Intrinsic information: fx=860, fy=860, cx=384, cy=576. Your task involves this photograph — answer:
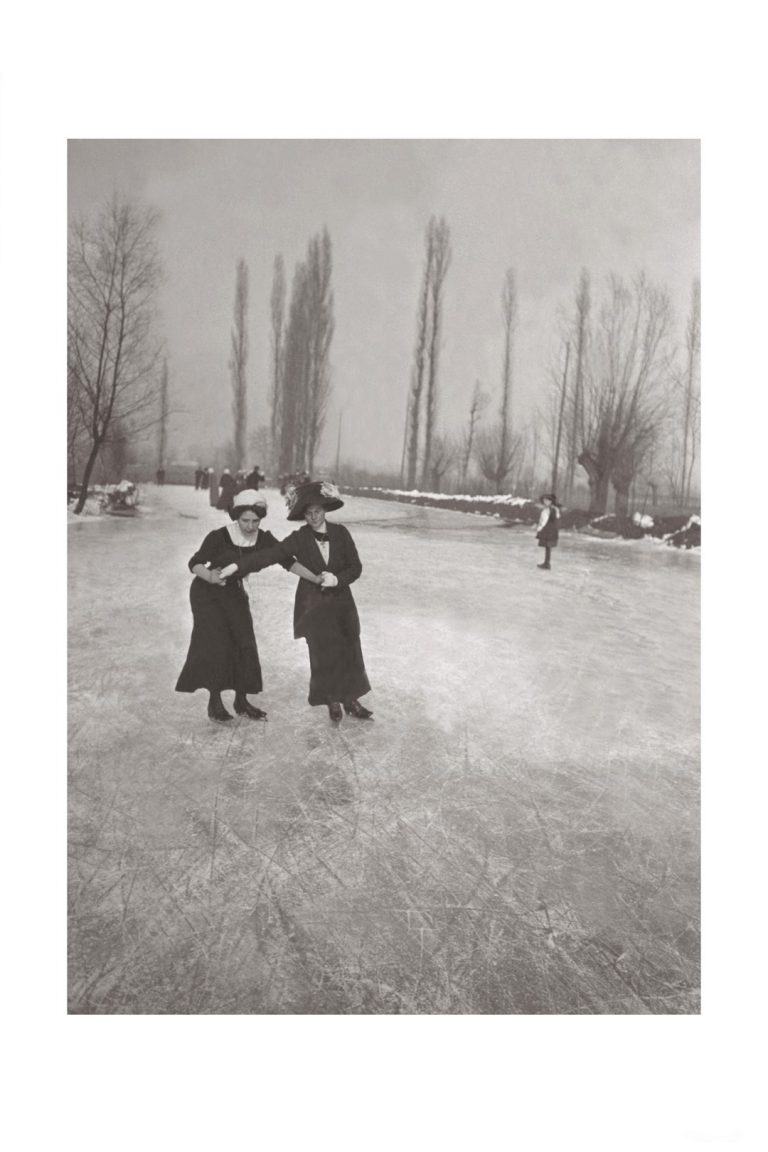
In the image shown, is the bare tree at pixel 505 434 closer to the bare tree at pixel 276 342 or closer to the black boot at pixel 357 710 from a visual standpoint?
the bare tree at pixel 276 342

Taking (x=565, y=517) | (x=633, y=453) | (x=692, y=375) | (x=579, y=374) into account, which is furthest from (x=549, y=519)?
(x=692, y=375)

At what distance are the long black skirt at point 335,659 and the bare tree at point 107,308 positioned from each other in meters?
1.06

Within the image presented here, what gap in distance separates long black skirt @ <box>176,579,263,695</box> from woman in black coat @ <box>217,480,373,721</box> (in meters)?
0.12

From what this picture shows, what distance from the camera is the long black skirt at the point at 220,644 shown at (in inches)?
130

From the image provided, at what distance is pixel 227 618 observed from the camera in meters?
3.37

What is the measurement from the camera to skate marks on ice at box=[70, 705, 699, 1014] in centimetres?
302

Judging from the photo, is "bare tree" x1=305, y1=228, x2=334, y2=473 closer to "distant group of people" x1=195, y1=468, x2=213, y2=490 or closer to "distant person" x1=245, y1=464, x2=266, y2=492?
"distant person" x1=245, y1=464, x2=266, y2=492

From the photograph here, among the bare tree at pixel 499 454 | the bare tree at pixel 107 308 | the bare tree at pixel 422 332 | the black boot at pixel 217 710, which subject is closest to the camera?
the black boot at pixel 217 710

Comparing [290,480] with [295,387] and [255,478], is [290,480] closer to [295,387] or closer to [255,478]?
[255,478]

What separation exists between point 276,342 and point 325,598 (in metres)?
1.07

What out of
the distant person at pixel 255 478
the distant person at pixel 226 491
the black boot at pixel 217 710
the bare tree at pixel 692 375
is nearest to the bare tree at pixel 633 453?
the bare tree at pixel 692 375
